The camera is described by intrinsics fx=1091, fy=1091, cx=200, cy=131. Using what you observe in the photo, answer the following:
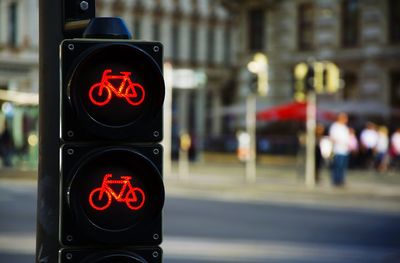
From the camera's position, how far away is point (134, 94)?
3.70 meters

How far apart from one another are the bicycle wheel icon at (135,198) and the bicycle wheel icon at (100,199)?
2.6 inches

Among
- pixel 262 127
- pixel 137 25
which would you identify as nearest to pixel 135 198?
pixel 262 127

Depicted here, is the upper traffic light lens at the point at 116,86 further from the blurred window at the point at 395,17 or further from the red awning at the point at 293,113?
the blurred window at the point at 395,17

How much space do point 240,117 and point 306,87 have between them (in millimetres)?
23318

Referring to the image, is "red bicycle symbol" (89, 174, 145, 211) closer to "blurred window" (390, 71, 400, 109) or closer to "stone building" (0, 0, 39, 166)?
"blurred window" (390, 71, 400, 109)

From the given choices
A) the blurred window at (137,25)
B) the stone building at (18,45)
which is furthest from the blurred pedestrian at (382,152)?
the blurred window at (137,25)

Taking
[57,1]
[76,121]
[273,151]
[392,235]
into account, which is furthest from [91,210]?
[273,151]

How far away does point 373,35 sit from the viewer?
43.9 meters

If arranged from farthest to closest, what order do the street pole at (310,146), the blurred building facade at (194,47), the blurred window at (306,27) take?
the blurred building facade at (194,47) < the blurred window at (306,27) < the street pole at (310,146)

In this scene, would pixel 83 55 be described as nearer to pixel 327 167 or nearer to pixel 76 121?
pixel 76 121

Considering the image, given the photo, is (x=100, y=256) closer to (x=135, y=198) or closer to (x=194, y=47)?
(x=135, y=198)

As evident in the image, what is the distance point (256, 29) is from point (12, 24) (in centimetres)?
1725

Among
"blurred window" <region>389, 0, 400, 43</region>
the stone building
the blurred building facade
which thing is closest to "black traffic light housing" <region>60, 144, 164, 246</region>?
"blurred window" <region>389, 0, 400, 43</region>

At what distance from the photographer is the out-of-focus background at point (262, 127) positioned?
53.7 feet
